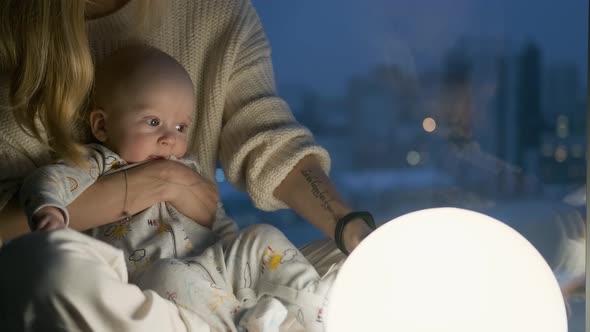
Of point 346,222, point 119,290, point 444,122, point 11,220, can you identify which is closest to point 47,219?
point 119,290

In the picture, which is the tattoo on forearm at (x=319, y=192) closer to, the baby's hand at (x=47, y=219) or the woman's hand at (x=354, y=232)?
the woman's hand at (x=354, y=232)

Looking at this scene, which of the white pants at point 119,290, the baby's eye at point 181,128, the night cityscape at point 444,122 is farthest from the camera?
the night cityscape at point 444,122

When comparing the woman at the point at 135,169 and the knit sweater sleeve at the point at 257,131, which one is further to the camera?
the knit sweater sleeve at the point at 257,131

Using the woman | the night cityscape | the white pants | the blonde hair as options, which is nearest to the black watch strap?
the woman

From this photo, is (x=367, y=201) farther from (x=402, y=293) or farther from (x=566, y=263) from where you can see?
(x=402, y=293)

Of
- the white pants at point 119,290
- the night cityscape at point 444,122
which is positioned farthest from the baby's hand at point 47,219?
the night cityscape at point 444,122

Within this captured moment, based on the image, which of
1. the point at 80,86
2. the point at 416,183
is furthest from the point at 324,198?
the point at 416,183

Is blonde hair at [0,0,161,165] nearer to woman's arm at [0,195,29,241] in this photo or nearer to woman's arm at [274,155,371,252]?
woman's arm at [0,195,29,241]

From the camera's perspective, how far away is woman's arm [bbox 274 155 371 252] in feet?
4.82

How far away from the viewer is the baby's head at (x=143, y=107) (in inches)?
54.6

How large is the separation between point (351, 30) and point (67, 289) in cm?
152

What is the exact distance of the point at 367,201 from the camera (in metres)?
2.45

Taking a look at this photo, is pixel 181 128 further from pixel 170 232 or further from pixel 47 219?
pixel 47 219

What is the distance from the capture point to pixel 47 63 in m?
1.44
